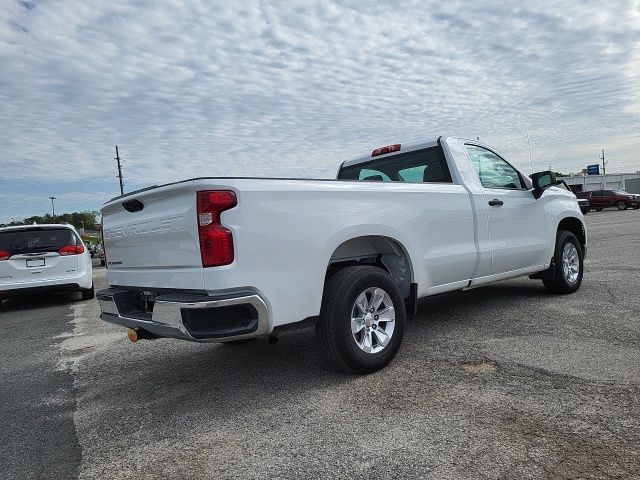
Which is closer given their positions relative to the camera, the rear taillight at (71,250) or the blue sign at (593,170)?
the rear taillight at (71,250)

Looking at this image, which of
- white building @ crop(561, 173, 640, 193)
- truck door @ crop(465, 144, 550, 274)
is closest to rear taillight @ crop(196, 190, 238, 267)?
truck door @ crop(465, 144, 550, 274)

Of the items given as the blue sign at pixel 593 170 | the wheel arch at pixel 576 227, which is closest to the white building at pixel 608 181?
the blue sign at pixel 593 170

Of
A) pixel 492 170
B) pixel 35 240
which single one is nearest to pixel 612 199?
pixel 492 170

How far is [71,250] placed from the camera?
32.3ft

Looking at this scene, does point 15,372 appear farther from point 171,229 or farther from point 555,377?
point 555,377

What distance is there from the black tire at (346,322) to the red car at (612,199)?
4185 cm

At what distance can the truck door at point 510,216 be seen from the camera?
18.1ft

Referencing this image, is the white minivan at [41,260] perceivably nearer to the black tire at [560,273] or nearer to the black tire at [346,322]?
the black tire at [346,322]

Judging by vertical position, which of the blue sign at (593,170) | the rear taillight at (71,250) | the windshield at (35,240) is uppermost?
the blue sign at (593,170)

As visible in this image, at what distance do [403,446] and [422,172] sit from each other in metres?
3.33

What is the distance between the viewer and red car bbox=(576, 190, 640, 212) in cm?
3978

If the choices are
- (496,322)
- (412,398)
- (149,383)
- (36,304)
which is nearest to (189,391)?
(149,383)

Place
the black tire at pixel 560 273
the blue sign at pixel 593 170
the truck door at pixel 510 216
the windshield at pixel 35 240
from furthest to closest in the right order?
1. the blue sign at pixel 593 170
2. the windshield at pixel 35 240
3. the black tire at pixel 560 273
4. the truck door at pixel 510 216

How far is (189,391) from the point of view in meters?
4.10
